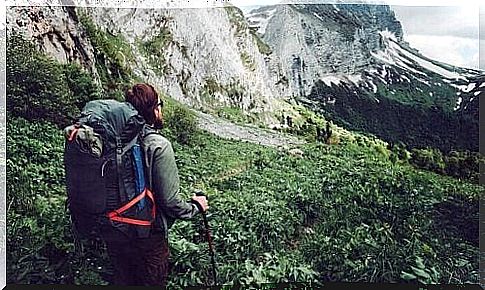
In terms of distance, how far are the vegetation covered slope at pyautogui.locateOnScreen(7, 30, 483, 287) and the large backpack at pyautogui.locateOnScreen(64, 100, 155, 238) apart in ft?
0.42

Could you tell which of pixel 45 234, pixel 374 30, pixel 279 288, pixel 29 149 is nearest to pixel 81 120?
pixel 29 149

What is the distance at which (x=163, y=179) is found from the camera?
19.3 ft

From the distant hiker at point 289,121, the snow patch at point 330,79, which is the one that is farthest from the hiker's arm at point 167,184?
the snow patch at point 330,79

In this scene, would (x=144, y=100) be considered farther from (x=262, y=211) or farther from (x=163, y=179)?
(x=262, y=211)

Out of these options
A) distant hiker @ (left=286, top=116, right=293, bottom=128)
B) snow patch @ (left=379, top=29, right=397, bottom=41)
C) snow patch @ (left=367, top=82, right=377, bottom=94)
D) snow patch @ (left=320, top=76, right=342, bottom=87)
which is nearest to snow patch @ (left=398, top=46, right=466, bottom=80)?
snow patch @ (left=379, top=29, right=397, bottom=41)

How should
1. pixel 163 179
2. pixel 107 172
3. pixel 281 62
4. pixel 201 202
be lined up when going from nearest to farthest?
pixel 107 172, pixel 163 179, pixel 201 202, pixel 281 62

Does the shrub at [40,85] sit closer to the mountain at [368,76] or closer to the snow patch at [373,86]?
the mountain at [368,76]

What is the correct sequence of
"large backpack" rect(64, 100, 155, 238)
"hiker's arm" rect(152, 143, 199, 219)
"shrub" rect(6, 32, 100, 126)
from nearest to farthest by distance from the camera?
"large backpack" rect(64, 100, 155, 238), "hiker's arm" rect(152, 143, 199, 219), "shrub" rect(6, 32, 100, 126)

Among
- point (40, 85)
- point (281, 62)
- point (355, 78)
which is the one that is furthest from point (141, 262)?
point (355, 78)

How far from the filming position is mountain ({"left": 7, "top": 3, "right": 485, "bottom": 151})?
607cm

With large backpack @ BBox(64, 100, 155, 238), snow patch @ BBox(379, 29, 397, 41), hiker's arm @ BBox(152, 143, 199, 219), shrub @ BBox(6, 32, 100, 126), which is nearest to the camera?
large backpack @ BBox(64, 100, 155, 238)

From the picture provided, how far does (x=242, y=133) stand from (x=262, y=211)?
1.86 ft

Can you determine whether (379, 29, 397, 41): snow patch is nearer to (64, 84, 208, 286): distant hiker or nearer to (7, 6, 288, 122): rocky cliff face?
(7, 6, 288, 122): rocky cliff face

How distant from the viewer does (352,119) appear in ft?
20.1
